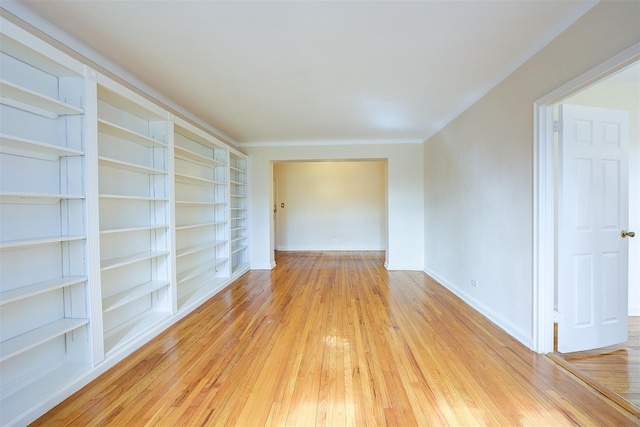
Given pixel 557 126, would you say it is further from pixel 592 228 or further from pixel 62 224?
pixel 62 224

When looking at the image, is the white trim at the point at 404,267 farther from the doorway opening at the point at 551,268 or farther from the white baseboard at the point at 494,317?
the doorway opening at the point at 551,268

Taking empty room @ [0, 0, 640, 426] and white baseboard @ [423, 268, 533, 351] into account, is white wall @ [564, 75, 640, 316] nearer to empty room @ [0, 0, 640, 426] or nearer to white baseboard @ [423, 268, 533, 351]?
empty room @ [0, 0, 640, 426]

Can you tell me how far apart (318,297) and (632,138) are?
392cm

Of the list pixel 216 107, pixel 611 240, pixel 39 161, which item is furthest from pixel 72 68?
pixel 611 240

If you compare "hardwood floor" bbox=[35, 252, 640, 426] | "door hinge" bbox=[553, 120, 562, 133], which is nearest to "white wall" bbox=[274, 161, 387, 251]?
"hardwood floor" bbox=[35, 252, 640, 426]

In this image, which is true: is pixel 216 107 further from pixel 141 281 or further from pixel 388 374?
pixel 388 374

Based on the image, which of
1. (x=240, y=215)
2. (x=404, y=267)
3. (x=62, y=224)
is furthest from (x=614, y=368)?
(x=240, y=215)

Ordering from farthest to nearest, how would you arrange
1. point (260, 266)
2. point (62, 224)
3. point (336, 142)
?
point (260, 266) < point (336, 142) < point (62, 224)

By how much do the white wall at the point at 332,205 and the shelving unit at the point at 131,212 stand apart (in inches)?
185

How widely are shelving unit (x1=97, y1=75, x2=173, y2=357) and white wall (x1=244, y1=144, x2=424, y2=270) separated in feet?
7.92

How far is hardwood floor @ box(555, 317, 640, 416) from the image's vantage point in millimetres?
1646

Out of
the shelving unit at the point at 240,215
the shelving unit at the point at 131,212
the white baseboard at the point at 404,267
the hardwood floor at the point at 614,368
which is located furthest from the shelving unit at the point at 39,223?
the white baseboard at the point at 404,267

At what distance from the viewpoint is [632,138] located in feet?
9.11

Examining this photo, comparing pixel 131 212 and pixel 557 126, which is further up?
Answer: pixel 557 126
